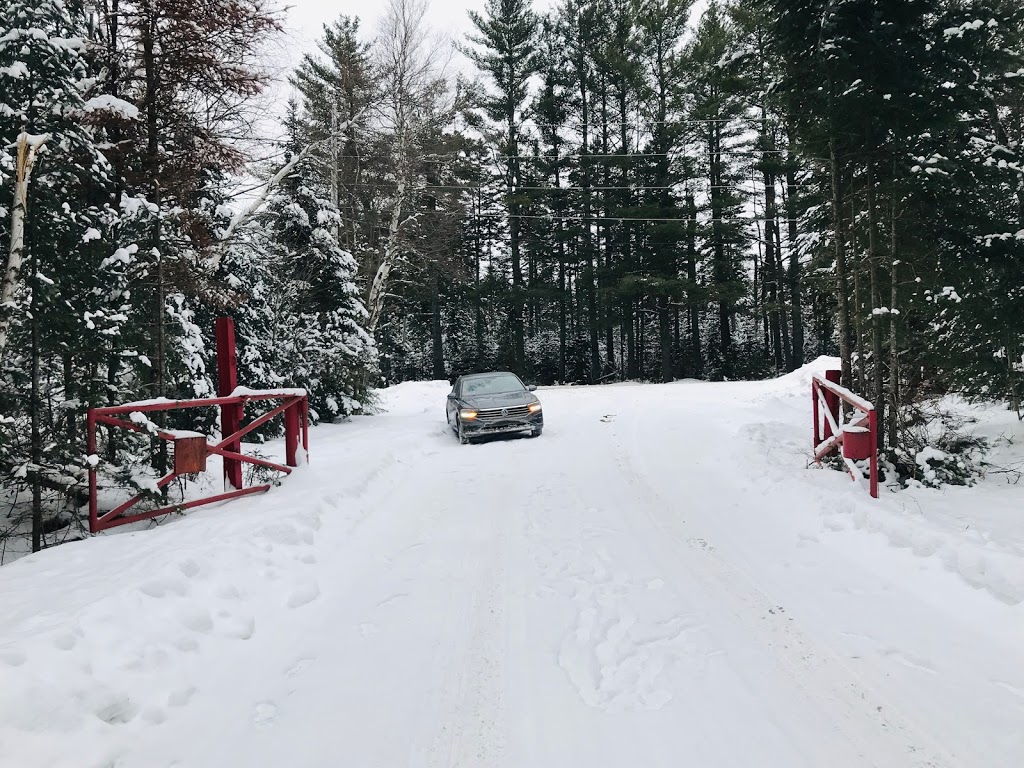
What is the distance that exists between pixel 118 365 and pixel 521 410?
6696 millimetres

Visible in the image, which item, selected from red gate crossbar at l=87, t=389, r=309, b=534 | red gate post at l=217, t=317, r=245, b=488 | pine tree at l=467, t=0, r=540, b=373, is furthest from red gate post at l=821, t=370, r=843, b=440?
pine tree at l=467, t=0, r=540, b=373

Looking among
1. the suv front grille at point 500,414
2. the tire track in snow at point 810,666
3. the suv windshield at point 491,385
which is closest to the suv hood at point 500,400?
the suv front grille at point 500,414

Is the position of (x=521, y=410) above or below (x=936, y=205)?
below

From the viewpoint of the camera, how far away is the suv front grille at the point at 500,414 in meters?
11.3

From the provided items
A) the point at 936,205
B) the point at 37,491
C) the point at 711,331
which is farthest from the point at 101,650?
the point at 711,331

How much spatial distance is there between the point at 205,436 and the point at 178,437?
0.88 ft

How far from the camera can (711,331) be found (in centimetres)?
3734

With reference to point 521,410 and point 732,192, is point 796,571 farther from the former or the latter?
point 732,192

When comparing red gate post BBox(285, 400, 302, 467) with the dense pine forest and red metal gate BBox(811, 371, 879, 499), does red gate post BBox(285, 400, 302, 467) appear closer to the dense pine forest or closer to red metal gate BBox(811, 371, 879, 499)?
the dense pine forest

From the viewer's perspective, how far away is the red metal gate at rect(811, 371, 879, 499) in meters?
5.80

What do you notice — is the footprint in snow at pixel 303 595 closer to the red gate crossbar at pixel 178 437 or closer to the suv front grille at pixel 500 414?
the red gate crossbar at pixel 178 437

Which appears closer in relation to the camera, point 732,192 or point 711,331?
point 732,192

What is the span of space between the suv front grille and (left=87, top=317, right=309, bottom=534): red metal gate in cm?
389

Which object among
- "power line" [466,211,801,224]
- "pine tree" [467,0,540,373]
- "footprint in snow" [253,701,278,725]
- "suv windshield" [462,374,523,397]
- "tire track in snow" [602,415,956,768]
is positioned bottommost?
"tire track in snow" [602,415,956,768]
